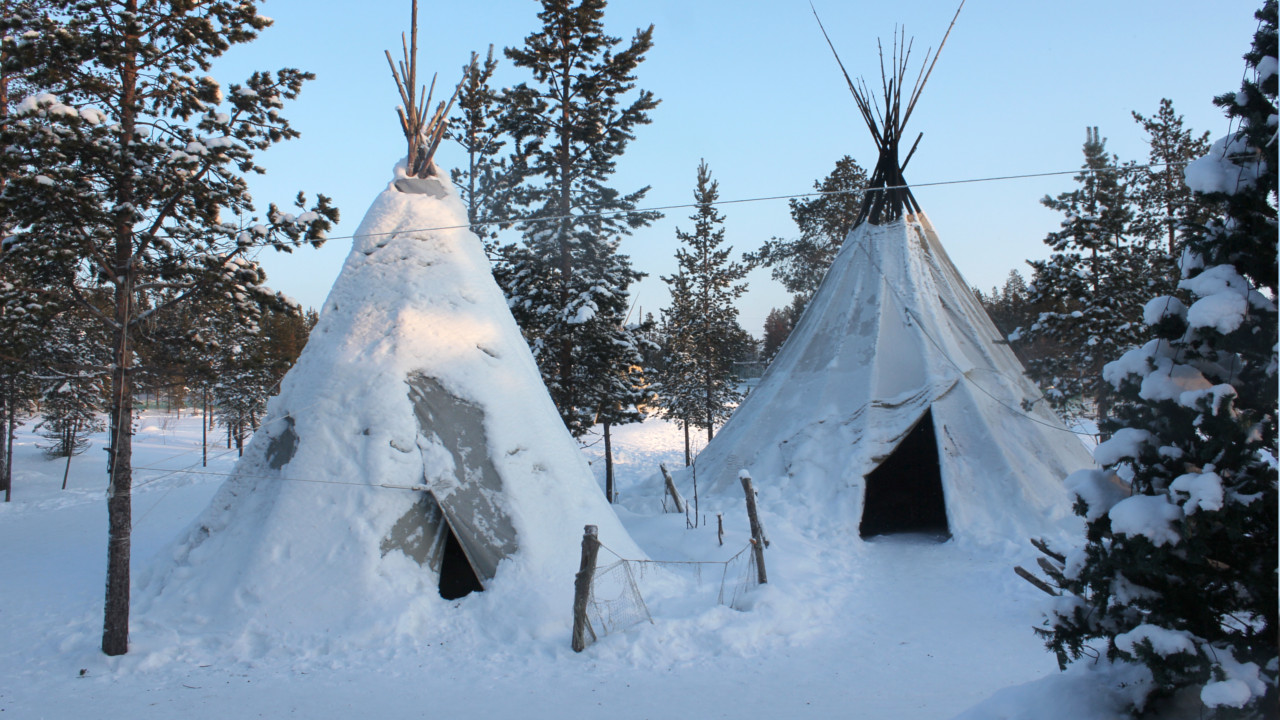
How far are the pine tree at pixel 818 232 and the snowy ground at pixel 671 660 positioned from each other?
1651 cm

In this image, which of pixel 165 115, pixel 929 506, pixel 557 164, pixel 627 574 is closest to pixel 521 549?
pixel 627 574

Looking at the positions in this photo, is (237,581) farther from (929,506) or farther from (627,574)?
(929,506)

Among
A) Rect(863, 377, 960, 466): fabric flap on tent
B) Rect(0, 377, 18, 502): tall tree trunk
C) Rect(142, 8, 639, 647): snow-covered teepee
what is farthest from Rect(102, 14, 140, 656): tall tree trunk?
Rect(0, 377, 18, 502): tall tree trunk

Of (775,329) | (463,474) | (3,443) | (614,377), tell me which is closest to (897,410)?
(463,474)

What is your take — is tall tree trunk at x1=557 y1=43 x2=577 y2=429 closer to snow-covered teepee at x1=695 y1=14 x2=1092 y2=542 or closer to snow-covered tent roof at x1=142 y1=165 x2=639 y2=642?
snow-covered teepee at x1=695 y1=14 x2=1092 y2=542

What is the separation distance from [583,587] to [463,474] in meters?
2.00

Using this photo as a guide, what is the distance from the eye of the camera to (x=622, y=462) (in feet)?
90.5

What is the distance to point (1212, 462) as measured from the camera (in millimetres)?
3010

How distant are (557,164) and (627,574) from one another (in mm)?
12193

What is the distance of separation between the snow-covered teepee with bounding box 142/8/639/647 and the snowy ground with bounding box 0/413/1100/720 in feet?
1.52

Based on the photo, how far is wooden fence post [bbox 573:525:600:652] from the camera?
20.2ft

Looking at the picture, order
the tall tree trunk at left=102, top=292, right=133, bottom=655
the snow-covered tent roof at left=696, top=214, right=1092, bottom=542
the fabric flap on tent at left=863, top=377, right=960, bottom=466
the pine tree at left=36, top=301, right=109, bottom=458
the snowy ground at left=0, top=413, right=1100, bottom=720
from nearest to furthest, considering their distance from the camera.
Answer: the snowy ground at left=0, top=413, right=1100, bottom=720, the tall tree trunk at left=102, top=292, right=133, bottom=655, the snow-covered tent roof at left=696, top=214, right=1092, bottom=542, the fabric flap on tent at left=863, top=377, right=960, bottom=466, the pine tree at left=36, top=301, right=109, bottom=458

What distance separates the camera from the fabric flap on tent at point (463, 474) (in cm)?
698

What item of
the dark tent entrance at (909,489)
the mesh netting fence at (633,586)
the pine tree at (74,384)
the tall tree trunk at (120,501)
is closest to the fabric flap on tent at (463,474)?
the mesh netting fence at (633,586)
